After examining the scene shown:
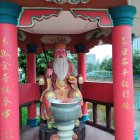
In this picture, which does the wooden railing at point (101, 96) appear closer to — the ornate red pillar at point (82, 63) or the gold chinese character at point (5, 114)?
the ornate red pillar at point (82, 63)

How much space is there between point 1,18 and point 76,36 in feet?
12.6

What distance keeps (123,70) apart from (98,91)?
2050 millimetres

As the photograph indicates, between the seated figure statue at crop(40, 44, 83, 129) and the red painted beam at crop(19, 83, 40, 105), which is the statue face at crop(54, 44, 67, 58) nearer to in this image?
the seated figure statue at crop(40, 44, 83, 129)

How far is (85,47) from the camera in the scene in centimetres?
780

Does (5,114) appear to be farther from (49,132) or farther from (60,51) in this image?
(60,51)

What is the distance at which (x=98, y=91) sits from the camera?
249 inches

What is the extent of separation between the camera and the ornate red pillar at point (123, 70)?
432 centimetres

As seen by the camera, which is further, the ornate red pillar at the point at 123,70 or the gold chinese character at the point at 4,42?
the ornate red pillar at the point at 123,70

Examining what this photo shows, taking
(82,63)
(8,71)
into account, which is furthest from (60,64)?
(82,63)

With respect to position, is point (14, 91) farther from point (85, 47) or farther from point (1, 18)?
point (85, 47)

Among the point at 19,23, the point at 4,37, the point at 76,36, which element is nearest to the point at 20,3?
the point at 19,23

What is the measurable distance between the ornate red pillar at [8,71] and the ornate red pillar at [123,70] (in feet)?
5.67

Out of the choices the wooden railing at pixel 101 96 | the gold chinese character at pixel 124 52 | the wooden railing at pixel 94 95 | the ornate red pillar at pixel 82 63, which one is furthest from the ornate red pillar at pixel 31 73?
the gold chinese character at pixel 124 52

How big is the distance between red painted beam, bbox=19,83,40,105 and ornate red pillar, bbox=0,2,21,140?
2.12 metres
